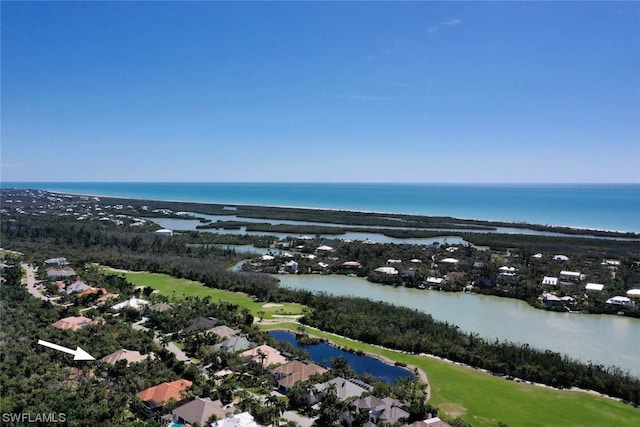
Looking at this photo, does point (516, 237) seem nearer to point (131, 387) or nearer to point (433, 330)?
point (433, 330)

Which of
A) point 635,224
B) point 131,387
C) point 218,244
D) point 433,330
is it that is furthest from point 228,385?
point 635,224

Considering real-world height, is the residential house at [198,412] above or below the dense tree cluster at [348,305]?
below

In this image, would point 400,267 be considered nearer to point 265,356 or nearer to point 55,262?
point 265,356

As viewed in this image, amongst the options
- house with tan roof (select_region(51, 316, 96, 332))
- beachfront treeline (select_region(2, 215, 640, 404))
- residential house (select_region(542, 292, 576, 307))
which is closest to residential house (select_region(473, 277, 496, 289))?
residential house (select_region(542, 292, 576, 307))

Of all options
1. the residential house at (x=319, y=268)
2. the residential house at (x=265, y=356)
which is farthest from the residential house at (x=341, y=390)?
the residential house at (x=319, y=268)

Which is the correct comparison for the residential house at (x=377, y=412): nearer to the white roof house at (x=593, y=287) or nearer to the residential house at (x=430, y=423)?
the residential house at (x=430, y=423)

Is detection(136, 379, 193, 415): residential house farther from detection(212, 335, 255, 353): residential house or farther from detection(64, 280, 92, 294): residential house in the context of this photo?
detection(64, 280, 92, 294): residential house
